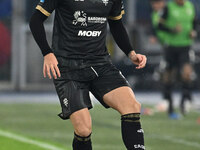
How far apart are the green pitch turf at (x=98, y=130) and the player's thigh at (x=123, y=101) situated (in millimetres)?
2990

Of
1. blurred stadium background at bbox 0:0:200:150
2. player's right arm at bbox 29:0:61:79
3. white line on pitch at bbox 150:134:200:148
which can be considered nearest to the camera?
player's right arm at bbox 29:0:61:79

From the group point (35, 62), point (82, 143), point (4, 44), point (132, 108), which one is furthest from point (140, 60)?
point (4, 44)

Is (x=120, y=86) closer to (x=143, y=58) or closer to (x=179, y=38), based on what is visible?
(x=143, y=58)

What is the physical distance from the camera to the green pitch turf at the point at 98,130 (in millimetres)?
10156

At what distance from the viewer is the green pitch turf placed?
10.2m

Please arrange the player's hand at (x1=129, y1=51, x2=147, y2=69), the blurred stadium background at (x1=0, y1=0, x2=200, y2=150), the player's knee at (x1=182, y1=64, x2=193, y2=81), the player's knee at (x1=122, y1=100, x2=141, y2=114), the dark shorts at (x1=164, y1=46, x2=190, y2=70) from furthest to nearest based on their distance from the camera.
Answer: the blurred stadium background at (x1=0, y1=0, x2=200, y2=150) < the dark shorts at (x1=164, y1=46, x2=190, y2=70) < the player's knee at (x1=182, y1=64, x2=193, y2=81) < the player's hand at (x1=129, y1=51, x2=147, y2=69) < the player's knee at (x1=122, y1=100, x2=141, y2=114)

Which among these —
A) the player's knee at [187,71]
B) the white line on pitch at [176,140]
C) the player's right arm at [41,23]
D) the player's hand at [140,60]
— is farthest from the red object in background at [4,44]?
the player's right arm at [41,23]

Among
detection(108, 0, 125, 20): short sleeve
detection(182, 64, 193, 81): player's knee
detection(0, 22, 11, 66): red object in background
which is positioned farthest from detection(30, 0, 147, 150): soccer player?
detection(0, 22, 11, 66): red object in background

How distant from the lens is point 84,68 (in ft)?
22.6

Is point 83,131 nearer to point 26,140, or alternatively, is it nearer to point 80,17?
point 80,17

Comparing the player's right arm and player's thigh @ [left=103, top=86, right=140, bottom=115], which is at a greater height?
the player's right arm

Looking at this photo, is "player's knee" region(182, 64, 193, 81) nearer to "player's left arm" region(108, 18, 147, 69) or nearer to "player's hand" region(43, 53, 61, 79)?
"player's left arm" region(108, 18, 147, 69)

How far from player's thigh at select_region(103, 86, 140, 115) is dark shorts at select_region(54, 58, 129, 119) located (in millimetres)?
63

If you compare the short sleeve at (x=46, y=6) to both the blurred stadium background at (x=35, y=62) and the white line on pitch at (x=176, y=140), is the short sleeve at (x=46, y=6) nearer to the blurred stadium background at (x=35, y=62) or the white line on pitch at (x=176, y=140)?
the white line on pitch at (x=176, y=140)
